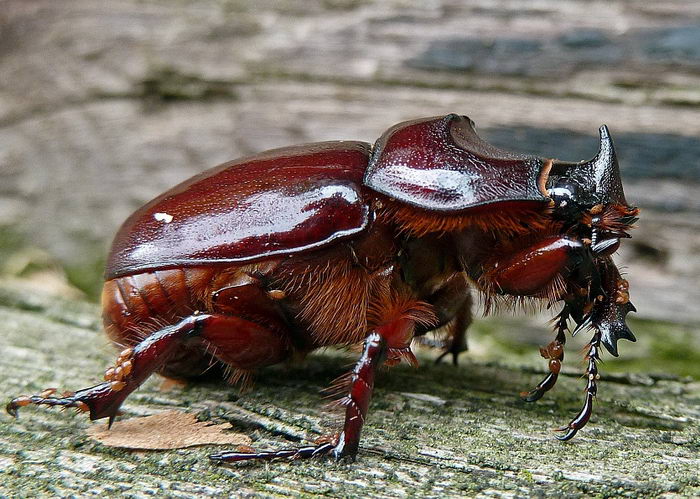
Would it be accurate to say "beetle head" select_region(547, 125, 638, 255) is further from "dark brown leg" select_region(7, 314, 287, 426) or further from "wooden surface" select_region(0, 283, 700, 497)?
"dark brown leg" select_region(7, 314, 287, 426)

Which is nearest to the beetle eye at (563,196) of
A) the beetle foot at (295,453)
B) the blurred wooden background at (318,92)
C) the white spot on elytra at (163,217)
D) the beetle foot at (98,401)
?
the beetle foot at (295,453)

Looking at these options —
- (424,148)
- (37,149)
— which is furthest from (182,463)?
(37,149)

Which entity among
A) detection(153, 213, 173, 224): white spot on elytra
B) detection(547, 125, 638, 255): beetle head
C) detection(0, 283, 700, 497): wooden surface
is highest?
detection(547, 125, 638, 255): beetle head

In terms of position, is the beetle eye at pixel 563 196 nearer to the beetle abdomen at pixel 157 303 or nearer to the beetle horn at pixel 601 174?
the beetle horn at pixel 601 174

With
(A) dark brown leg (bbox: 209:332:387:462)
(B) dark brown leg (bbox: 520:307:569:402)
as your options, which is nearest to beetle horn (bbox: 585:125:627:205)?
(B) dark brown leg (bbox: 520:307:569:402)

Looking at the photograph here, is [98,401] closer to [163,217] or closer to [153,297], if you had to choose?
[153,297]

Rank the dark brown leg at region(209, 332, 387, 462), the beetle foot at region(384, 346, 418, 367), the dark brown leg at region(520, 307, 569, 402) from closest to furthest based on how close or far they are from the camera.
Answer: the dark brown leg at region(209, 332, 387, 462)
the beetle foot at region(384, 346, 418, 367)
the dark brown leg at region(520, 307, 569, 402)

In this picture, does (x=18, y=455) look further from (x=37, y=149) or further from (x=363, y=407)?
(x=37, y=149)

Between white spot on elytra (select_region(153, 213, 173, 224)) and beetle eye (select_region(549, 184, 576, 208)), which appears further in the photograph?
white spot on elytra (select_region(153, 213, 173, 224))
